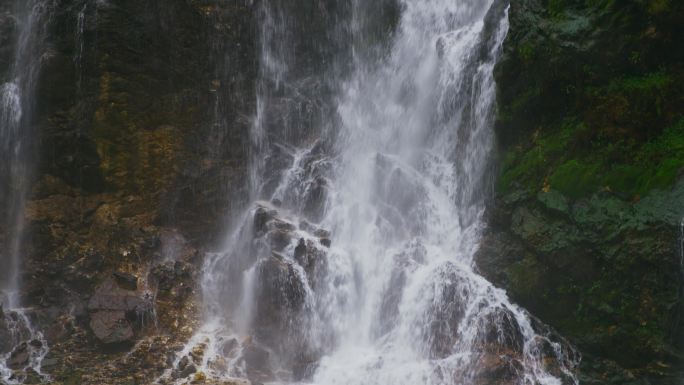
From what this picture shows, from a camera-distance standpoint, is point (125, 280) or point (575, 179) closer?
point (575, 179)

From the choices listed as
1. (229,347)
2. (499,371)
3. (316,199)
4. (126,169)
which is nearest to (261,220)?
(316,199)

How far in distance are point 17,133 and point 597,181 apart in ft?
46.9

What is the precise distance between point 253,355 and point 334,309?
2173 mm

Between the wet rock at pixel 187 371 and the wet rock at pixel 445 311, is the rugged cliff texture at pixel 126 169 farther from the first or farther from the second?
the wet rock at pixel 445 311

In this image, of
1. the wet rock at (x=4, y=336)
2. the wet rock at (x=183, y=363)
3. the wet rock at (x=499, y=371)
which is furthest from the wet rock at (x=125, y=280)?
the wet rock at (x=499, y=371)

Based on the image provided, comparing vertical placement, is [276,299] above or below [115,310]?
above

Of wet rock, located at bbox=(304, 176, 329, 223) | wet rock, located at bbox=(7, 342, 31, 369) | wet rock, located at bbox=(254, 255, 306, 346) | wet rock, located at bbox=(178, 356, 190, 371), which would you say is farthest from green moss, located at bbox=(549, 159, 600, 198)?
wet rock, located at bbox=(7, 342, 31, 369)

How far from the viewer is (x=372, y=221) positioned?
14.6 meters

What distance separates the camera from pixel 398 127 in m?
16.5

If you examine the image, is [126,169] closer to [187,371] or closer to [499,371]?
[187,371]

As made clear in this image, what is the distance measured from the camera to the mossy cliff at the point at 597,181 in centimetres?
961

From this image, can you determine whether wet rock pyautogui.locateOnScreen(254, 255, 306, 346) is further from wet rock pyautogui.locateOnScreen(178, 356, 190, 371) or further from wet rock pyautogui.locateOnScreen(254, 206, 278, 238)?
wet rock pyautogui.locateOnScreen(178, 356, 190, 371)

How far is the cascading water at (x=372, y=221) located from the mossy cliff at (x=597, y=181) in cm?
79

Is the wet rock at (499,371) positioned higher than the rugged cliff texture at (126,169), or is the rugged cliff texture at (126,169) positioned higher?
the rugged cliff texture at (126,169)
